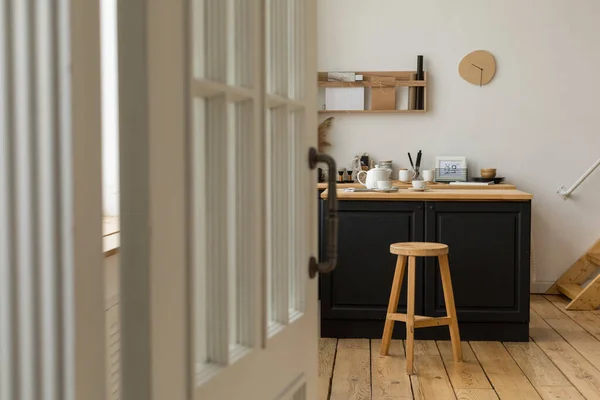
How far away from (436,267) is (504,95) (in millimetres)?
2357

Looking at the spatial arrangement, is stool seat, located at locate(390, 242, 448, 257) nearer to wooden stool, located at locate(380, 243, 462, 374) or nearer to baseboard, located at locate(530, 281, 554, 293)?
wooden stool, located at locate(380, 243, 462, 374)

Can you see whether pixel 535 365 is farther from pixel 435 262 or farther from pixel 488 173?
pixel 488 173

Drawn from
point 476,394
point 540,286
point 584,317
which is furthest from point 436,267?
point 540,286

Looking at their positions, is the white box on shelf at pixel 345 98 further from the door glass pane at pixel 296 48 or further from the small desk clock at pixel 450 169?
the door glass pane at pixel 296 48

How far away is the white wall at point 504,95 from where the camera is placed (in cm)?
607

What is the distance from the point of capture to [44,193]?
2.29 feet

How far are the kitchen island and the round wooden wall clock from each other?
6.44ft

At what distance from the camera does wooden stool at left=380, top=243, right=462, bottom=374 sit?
3834 mm

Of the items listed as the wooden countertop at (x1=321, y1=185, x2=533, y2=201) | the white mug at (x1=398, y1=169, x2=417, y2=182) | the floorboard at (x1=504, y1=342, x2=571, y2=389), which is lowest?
the floorboard at (x1=504, y1=342, x2=571, y2=389)

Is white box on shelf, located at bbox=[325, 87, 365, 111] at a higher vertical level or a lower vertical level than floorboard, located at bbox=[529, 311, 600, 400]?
higher

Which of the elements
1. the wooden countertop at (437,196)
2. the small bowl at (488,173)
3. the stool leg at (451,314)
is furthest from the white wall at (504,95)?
the stool leg at (451,314)

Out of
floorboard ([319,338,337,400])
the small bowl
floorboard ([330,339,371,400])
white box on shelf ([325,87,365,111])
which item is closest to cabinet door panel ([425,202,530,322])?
floorboard ([330,339,371,400])

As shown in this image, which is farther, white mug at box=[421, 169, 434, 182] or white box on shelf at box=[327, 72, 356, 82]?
white box on shelf at box=[327, 72, 356, 82]

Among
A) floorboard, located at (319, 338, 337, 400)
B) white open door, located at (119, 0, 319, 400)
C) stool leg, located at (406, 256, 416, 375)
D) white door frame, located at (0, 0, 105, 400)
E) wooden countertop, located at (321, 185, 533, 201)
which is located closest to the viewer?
white door frame, located at (0, 0, 105, 400)
